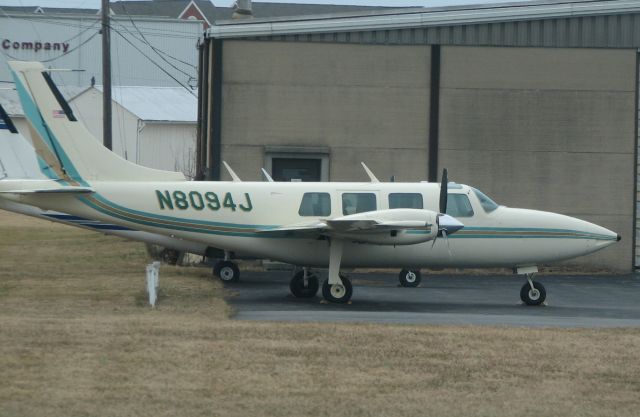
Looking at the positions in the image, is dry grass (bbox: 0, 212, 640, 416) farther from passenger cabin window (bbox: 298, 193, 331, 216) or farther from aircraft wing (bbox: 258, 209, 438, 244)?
passenger cabin window (bbox: 298, 193, 331, 216)

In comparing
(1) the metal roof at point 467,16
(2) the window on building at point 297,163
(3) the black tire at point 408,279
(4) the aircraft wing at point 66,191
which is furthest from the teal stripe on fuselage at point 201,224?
(1) the metal roof at point 467,16

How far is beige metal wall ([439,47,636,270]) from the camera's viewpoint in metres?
29.2

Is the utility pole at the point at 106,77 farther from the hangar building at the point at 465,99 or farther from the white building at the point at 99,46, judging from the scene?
the white building at the point at 99,46

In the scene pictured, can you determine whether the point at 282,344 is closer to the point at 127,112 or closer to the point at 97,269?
the point at 97,269

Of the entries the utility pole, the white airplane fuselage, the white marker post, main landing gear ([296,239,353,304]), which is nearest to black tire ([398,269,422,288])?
the white airplane fuselage

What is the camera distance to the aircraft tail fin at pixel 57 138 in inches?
848

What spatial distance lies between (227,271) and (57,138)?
5.05 m

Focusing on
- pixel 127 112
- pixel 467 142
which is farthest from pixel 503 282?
pixel 127 112

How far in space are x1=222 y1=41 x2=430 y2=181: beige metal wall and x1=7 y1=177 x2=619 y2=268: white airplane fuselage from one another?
7.86m

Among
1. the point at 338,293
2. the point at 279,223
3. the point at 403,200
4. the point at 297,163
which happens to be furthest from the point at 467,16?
the point at 338,293

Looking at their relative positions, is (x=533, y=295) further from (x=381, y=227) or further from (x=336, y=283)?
(x=336, y=283)

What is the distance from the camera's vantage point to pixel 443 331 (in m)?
15.5

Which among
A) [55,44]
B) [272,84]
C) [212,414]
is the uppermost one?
[55,44]

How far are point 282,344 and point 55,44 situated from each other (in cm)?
6900
